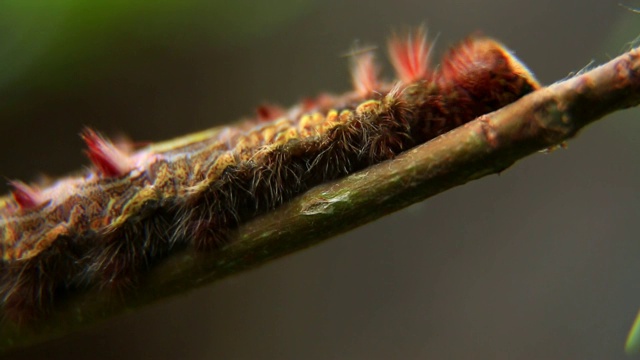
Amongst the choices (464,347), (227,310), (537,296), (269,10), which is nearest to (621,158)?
(537,296)

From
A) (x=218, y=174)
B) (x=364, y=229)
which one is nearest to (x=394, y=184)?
(x=218, y=174)

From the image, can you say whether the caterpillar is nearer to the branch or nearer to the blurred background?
the branch

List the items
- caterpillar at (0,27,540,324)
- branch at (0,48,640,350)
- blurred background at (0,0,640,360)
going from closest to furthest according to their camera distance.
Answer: branch at (0,48,640,350)
caterpillar at (0,27,540,324)
blurred background at (0,0,640,360)

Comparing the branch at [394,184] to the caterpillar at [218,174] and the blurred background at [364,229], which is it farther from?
the blurred background at [364,229]

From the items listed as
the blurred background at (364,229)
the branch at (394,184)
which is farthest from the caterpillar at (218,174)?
the blurred background at (364,229)

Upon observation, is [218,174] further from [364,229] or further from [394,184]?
[364,229]

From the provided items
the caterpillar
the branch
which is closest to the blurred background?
the caterpillar
